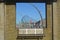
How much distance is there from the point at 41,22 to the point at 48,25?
1.34ft

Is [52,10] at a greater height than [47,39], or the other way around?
[52,10]

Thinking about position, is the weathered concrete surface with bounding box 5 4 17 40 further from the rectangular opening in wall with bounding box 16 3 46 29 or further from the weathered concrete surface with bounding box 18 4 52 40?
the weathered concrete surface with bounding box 18 4 52 40

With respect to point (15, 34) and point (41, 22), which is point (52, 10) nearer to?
point (41, 22)

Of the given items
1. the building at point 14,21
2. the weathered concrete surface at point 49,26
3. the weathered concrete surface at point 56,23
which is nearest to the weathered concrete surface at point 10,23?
the building at point 14,21

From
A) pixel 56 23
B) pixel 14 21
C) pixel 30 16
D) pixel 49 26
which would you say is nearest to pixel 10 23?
pixel 14 21

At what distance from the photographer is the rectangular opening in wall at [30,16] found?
48.1 ft

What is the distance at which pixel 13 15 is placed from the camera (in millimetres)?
14523

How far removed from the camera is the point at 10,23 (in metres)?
14.5

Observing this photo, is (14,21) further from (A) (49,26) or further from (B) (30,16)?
(A) (49,26)

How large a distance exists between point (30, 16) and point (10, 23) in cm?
108

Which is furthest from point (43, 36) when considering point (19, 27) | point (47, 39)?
point (19, 27)

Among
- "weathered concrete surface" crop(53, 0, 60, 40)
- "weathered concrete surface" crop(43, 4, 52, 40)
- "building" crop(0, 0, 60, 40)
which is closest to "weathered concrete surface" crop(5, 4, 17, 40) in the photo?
"building" crop(0, 0, 60, 40)

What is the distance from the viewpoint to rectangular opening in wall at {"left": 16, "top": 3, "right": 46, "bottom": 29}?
14.6 m

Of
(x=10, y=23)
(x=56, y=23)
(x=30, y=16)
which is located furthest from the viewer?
(x=30, y=16)
